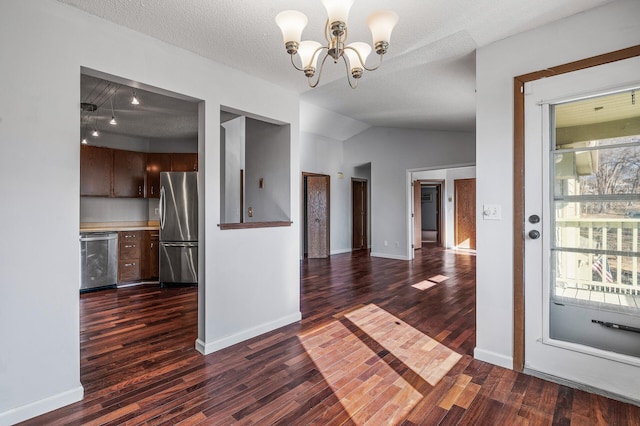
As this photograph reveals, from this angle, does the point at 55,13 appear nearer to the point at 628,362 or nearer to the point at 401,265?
the point at 628,362

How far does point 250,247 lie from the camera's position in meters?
2.89

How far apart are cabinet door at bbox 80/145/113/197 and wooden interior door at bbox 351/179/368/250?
5.56 m

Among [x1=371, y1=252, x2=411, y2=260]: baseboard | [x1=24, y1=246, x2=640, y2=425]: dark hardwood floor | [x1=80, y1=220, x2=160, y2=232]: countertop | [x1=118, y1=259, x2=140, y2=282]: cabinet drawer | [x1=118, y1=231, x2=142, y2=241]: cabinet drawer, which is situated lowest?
[x1=24, y1=246, x2=640, y2=425]: dark hardwood floor

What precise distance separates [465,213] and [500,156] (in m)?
7.55

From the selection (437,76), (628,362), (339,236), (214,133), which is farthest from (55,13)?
(339,236)

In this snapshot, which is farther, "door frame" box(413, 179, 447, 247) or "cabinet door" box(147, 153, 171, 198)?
"door frame" box(413, 179, 447, 247)

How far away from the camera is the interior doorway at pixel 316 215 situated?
7582mm

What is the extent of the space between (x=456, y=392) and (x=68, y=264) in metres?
2.55

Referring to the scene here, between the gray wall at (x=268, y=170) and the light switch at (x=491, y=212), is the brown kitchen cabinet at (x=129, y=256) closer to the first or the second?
the gray wall at (x=268, y=170)

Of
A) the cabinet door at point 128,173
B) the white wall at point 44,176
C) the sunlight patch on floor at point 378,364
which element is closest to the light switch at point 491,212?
the sunlight patch on floor at point 378,364

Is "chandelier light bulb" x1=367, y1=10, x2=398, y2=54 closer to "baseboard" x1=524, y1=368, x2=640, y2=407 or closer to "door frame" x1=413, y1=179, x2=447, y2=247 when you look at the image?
"baseboard" x1=524, y1=368, x2=640, y2=407

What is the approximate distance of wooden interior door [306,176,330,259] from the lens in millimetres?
7582

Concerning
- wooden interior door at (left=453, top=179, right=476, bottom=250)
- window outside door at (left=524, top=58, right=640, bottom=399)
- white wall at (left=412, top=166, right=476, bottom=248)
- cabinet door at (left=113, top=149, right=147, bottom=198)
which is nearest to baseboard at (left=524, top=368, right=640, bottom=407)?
window outside door at (left=524, top=58, right=640, bottom=399)

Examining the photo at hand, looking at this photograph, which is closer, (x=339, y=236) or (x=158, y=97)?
(x=158, y=97)
